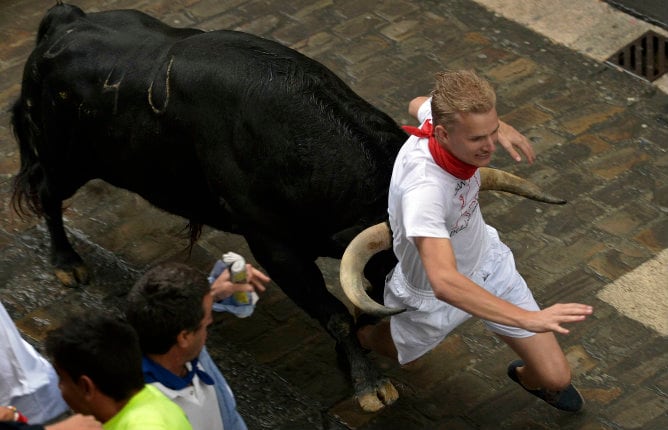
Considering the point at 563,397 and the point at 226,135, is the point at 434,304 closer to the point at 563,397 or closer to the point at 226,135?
the point at 563,397

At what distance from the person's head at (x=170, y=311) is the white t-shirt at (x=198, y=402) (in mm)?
139

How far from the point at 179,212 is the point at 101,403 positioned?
8.27ft

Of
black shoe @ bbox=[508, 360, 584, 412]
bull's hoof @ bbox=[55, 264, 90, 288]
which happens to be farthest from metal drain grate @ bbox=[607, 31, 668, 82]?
bull's hoof @ bbox=[55, 264, 90, 288]

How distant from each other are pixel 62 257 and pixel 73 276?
123 mm

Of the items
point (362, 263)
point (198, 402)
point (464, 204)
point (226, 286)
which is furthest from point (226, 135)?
point (198, 402)

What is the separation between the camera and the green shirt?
12.4 ft

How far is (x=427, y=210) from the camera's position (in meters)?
4.70

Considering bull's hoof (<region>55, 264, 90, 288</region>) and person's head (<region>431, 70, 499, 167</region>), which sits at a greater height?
person's head (<region>431, 70, 499, 167</region>)

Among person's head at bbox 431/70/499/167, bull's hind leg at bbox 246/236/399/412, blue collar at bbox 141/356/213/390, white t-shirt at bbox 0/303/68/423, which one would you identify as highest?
person's head at bbox 431/70/499/167

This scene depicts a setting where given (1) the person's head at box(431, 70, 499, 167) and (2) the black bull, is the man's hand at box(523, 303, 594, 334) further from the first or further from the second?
(2) the black bull

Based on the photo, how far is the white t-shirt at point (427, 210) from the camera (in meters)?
4.69

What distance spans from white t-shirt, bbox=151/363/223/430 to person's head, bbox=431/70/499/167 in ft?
4.23

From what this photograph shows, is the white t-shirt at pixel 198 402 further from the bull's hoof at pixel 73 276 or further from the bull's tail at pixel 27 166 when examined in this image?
the bull's tail at pixel 27 166

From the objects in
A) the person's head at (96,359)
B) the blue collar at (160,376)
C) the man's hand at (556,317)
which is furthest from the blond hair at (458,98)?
the person's head at (96,359)
